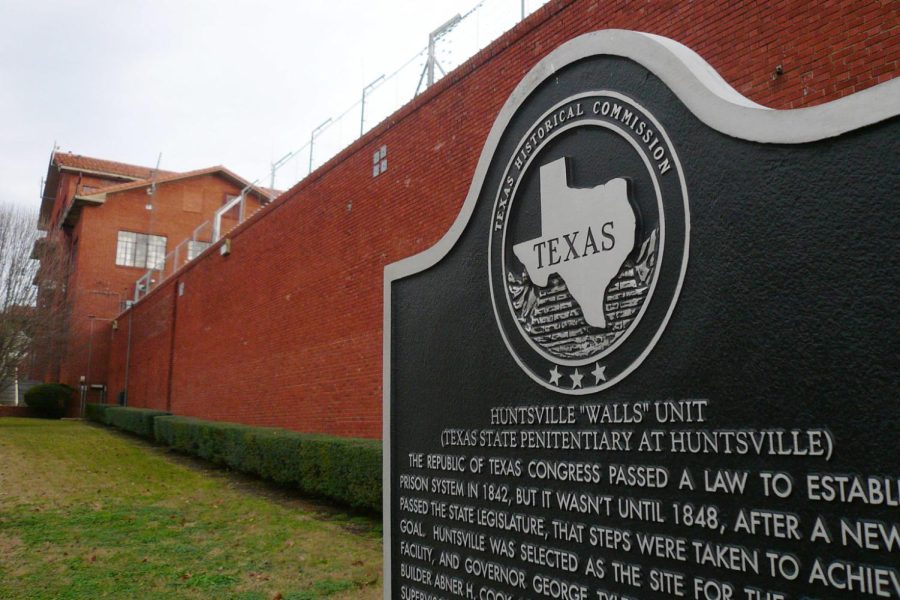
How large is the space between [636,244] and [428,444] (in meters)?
1.27

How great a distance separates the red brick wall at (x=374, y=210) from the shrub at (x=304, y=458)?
2.97 ft

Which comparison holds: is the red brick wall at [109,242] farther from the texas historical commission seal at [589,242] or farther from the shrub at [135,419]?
the texas historical commission seal at [589,242]

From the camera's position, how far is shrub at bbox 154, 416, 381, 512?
8.34 m

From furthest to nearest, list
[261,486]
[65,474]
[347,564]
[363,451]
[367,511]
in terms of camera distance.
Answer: [65,474] < [261,486] < [367,511] < [363,451] < [347,564]

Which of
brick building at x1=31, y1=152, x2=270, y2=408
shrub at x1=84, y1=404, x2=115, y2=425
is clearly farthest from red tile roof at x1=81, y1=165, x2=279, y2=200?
shrub at x1=84, y1=404, x2=115, y2=425

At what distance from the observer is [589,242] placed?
2.03 meters

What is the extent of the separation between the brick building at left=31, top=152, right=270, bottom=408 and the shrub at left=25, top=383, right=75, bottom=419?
136 cm

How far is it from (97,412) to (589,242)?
1220 inches

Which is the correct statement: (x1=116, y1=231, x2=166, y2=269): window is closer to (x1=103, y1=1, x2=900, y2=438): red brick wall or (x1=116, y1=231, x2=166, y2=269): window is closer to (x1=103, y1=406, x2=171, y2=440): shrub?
(x1=103, y1=406, x2=171, y2=440): shrub

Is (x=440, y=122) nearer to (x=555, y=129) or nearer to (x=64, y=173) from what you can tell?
(x=555, y=129)

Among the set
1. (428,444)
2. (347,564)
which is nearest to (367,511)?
(347,564)

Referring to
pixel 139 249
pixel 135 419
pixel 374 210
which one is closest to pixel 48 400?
pixel 139 249

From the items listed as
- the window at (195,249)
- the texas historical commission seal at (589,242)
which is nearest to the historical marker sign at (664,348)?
the texas historical commission seal at (589,242)

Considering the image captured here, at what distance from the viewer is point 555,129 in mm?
2230
